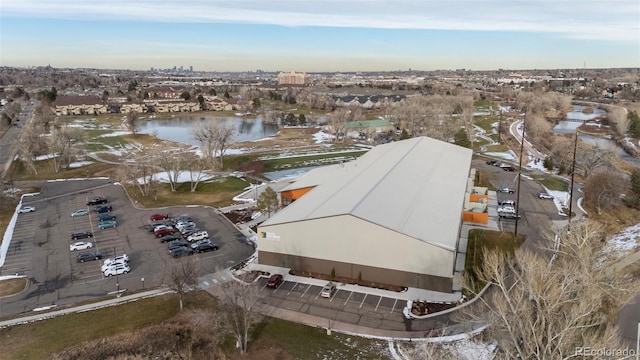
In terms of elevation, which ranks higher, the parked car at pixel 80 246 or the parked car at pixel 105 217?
the parked car at pixel 105 217

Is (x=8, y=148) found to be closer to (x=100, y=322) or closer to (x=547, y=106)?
(x=100, y=322)

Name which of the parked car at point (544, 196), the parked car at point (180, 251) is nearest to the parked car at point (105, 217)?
the parked car at point (180, 251)

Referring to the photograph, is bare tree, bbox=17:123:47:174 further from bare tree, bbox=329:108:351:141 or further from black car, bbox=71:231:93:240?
bare tree, bbox=329:108:351:141

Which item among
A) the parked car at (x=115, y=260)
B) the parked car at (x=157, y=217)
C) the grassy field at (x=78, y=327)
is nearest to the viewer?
the grassy field at (x=78, y=327)

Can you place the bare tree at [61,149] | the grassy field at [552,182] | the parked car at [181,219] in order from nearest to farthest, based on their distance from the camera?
the parked car at [181,219], the grassy field at [552,182], the bare tree at [61,149]

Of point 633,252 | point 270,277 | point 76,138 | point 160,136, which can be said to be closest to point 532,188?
point 633,252

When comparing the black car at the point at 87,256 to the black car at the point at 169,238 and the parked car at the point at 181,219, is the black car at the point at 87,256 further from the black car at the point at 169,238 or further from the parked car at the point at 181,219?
the parked car at the point at 181,219

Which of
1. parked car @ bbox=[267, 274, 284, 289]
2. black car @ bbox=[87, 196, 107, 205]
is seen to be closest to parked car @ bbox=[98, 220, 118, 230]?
black car @ bbox=[87, 196, 107, 205]
